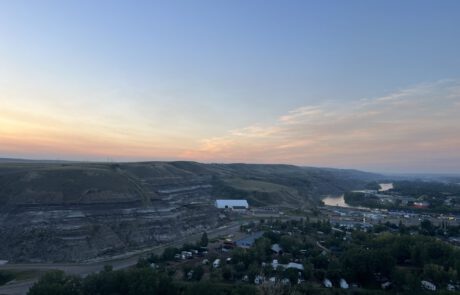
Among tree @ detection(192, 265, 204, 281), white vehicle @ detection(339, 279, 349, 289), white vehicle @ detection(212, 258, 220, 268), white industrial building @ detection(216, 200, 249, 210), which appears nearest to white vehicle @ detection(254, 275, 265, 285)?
tree @ detection(192, 265, 204, 281)

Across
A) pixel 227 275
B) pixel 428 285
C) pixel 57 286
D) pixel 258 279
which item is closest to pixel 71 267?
pixel 57 286

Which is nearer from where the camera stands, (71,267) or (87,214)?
(71,267)

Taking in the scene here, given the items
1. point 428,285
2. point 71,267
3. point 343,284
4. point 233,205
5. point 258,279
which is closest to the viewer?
point 428,285

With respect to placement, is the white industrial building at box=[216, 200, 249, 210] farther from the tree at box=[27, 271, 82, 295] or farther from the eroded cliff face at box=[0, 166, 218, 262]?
the tree at box=[27, 271, 82, 295]

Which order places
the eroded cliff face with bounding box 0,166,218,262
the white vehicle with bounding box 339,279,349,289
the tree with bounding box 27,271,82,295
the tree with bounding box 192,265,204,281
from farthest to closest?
the eroded cliff face with bounding box 0,166,218,262
the tree with bounding box 192,265,204,281
the white vehicle with bounding box 339,279,349,289
the tree with bounding box 27,271,82,295

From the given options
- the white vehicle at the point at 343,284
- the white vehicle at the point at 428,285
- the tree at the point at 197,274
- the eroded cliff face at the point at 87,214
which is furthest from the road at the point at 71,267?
the white vehicle at the point at 428,285

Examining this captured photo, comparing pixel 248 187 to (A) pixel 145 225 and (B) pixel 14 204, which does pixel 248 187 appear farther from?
(B) pixel 14 204

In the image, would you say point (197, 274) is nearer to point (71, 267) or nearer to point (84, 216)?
point (71, 267)

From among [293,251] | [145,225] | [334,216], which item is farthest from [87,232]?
[334,216]
